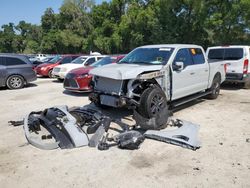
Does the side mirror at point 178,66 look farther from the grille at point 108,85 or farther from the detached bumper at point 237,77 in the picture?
the detached bumper at point 237,77

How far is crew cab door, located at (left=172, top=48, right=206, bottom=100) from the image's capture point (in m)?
7.00

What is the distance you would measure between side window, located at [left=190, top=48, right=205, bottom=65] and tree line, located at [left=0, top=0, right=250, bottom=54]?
16442 millimetres

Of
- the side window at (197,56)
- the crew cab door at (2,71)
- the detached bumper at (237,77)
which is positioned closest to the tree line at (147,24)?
the detached bumper at (237,77)

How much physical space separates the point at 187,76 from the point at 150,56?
1.21m

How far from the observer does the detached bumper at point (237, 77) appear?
10750mm

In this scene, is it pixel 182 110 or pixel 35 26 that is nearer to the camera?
pixel 182 110

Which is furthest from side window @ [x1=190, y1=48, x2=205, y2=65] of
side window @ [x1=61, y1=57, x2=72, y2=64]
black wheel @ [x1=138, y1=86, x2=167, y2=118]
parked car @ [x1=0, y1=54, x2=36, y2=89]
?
side window @ [x1=61, y1=57, x2=72, y2=64]

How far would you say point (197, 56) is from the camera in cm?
810

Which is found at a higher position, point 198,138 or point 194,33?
point 194,33

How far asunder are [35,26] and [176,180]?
85.2 m

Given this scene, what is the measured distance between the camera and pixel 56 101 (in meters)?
9.43

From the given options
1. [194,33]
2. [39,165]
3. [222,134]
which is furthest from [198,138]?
[194,33]

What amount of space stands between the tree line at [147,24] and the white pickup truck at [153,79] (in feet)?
56.3

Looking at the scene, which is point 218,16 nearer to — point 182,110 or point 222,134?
point 182,110
